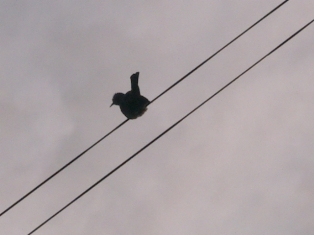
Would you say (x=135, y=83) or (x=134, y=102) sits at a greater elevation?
(x=135, y=83)

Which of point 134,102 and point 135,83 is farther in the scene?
point 134,102

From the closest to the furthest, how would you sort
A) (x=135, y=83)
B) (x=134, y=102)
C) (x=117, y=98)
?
(x=135, y=83), (x=134, y=102), (x=117, y=98)

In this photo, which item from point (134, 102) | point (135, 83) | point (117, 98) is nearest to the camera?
point (135, 83)

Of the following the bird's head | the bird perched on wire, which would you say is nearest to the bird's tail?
the bird perched on wire

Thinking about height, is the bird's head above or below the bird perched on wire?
above

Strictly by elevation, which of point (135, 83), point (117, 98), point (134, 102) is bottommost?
point (134, 102)

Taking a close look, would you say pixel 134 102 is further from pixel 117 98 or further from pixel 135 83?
pixel 117 98

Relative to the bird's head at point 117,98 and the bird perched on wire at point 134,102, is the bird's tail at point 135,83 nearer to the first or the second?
the bird perched on wire at point 134,102

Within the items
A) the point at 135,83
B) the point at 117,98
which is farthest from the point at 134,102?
the point at 117,98

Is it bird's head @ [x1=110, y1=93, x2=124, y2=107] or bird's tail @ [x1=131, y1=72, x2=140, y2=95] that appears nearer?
bird's tail @ [x1=131, y1=72, x2=140, y2=95]

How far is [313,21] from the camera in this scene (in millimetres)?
7262

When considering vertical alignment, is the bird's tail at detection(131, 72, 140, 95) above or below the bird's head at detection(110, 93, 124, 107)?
below

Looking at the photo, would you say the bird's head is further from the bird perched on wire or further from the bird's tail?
the bird's tail

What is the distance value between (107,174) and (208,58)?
2341 millimetres
